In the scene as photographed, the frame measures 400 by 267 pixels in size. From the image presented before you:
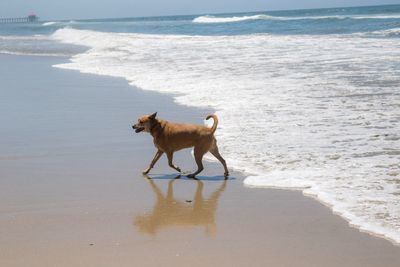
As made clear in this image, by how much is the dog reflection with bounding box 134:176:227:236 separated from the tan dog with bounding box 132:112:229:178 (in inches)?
26.4

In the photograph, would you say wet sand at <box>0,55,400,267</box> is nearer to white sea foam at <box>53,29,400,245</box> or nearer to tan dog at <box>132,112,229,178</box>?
tan dog at <box>132,112,229,178</box>

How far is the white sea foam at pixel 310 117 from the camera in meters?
5.61

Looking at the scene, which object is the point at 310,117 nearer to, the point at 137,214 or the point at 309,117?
the point at 309,117

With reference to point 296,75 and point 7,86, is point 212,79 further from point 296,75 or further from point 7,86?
point 7,86

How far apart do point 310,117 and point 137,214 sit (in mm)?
4508

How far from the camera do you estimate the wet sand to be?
4109 mm

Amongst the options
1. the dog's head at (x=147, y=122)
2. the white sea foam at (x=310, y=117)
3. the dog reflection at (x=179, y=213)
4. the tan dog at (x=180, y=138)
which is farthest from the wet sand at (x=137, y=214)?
the dog's head at (x=147, y=122)

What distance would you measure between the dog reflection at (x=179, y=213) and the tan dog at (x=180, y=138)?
2.20 feet

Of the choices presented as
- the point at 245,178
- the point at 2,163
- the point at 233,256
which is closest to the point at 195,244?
the point at 233,256

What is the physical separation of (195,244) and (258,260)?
1.66ft

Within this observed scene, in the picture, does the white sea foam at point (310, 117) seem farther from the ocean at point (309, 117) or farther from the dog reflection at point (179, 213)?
the dog reflection at point (179, 213)

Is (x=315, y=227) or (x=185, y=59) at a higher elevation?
(x=315, y=227)

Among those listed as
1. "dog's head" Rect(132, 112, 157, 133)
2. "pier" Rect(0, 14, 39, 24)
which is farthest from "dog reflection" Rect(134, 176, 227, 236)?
"pier" Rect(0, 14, 39, 24)

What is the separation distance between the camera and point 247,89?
11.9 m
